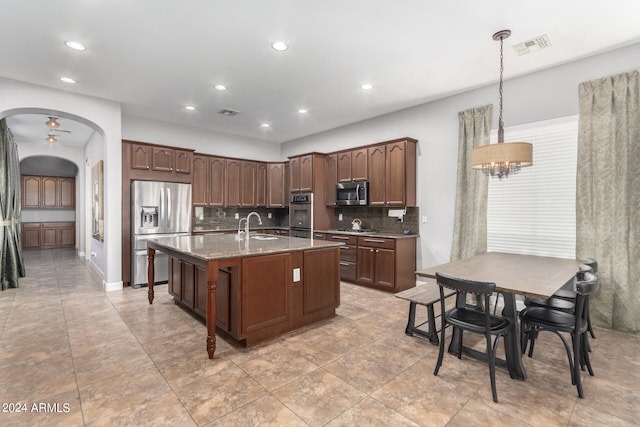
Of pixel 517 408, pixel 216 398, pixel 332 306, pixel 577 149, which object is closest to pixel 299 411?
pixel 216 398

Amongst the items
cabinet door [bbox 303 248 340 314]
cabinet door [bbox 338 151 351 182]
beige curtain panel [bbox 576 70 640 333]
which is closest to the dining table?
beige curtain panel [bbox 576 70 640 333]

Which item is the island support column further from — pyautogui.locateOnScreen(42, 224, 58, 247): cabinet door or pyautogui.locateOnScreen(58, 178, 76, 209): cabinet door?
pyautogui.locateOnScreen(42, 224, 58, 247): cabinet door

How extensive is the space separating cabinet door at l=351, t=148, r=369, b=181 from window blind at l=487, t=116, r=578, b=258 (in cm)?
202

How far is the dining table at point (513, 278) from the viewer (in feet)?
7.29

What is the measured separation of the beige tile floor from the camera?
1952mm

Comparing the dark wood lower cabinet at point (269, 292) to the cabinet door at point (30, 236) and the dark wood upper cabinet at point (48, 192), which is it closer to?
the dark wood upper cabinet at point (48, 192)

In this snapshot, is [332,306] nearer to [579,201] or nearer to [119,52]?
[579,201]

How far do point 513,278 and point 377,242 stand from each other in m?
2.62

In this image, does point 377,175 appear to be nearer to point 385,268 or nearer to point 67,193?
point 385,268

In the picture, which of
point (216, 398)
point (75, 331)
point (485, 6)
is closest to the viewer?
point (216, 398)

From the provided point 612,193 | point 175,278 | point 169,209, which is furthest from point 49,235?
point 612,193

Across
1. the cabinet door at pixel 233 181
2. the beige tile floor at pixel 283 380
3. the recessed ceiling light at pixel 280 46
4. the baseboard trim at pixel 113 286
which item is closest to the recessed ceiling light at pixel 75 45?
the recessed ceiling light at pixel 280 46

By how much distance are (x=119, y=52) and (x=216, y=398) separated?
11.8 feet

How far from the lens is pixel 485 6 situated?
264 cm
